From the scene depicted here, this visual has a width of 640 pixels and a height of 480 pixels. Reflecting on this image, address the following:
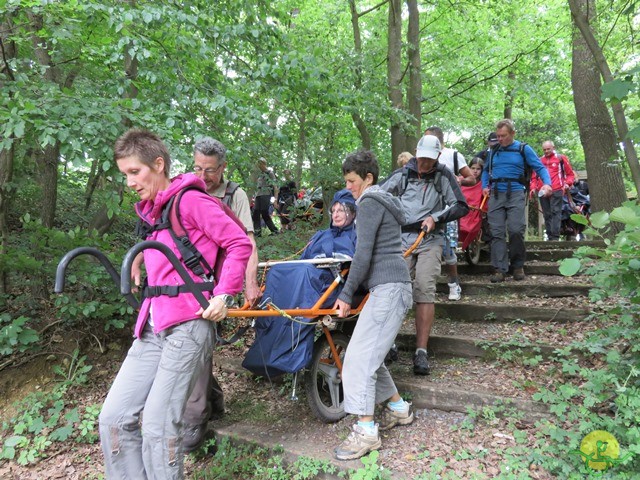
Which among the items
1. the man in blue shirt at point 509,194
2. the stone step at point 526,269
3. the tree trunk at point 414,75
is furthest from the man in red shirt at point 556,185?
the man in blue shirt at point 509,194

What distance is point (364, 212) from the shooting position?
10.1 feet

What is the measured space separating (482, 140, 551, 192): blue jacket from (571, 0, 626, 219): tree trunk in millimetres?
2014

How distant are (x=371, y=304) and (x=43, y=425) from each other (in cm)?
316

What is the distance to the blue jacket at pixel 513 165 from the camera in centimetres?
573

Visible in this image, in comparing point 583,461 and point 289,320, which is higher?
point 289,320

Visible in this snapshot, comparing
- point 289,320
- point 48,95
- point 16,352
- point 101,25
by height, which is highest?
point 101,25

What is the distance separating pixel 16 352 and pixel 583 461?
16.1 ft

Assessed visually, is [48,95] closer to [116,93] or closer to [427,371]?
[116,93]

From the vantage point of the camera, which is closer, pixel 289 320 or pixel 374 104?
pixel 289 320

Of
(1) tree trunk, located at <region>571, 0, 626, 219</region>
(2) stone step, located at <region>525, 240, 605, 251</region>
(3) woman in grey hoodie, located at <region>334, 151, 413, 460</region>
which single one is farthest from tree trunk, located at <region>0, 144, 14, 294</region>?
(1) tree trunk, located at <region>571, 0, 626, 219</region>

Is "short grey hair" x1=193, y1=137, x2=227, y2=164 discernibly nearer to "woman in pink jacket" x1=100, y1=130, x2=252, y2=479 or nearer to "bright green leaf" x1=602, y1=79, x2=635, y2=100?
"woman in pink jacket" x1=100, y1=130, x2=252, y2=479

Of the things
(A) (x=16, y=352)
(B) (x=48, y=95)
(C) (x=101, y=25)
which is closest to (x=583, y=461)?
(B) (x=48, y=95)

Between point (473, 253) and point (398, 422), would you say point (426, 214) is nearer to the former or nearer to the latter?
point (398, 422)

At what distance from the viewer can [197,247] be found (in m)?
2.38
